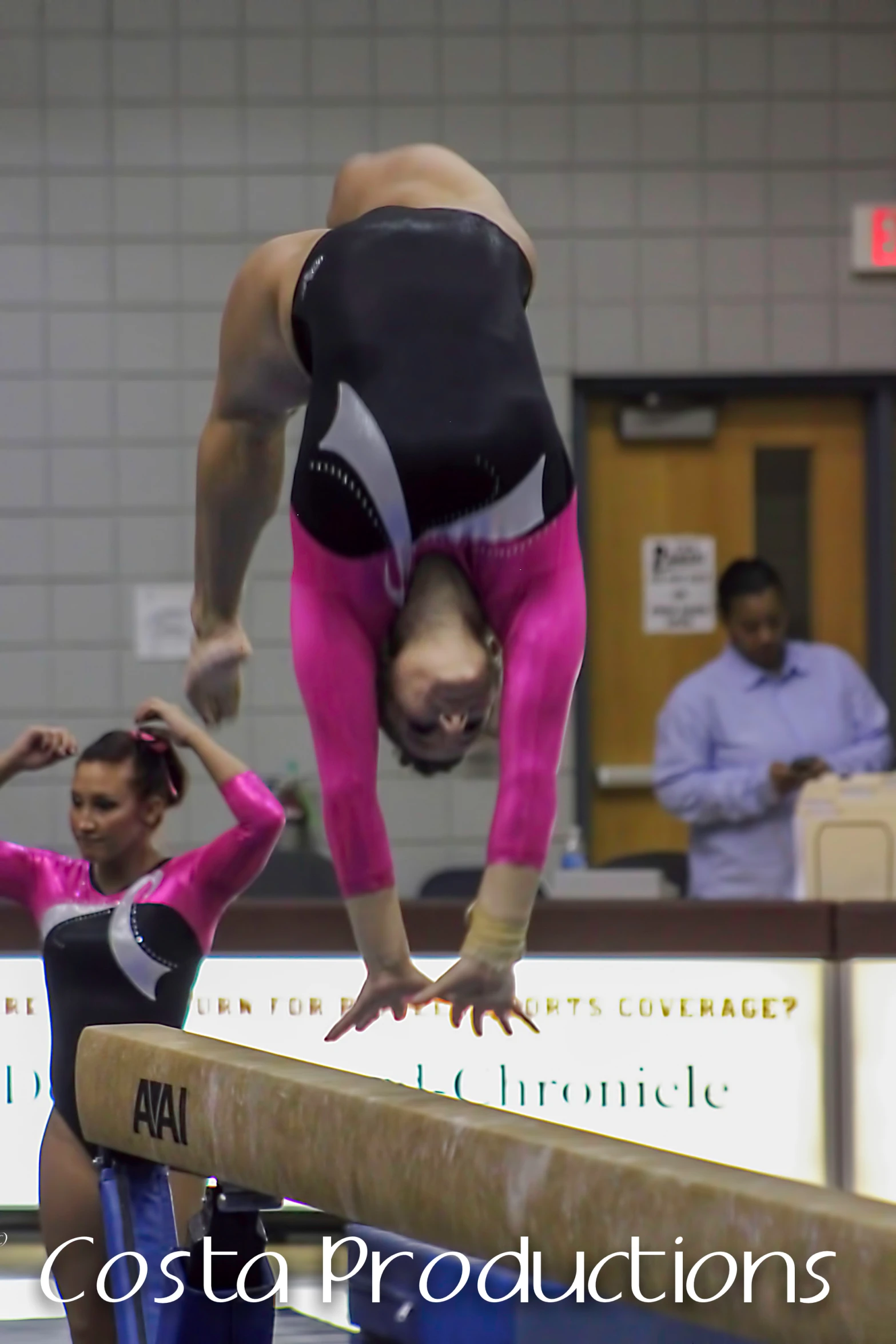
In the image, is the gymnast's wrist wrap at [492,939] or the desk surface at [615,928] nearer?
the gymnast's wrist wrap at [492,939]

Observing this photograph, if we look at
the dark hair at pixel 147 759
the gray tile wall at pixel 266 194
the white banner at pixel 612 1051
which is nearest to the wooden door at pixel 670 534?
the gray tile wall at pixel 266 194

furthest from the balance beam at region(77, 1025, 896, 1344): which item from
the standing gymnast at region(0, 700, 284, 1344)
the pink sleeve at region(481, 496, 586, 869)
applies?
the standing gymnast at region(0, 700, 284, 1344)

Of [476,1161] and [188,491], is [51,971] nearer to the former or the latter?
[476,1161]

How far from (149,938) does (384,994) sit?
1169mm

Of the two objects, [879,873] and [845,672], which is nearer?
[879,873]

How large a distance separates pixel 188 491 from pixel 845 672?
2245 mm

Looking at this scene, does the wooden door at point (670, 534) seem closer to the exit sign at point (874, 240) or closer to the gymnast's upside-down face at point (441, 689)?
the exit sign at point (874, 240)

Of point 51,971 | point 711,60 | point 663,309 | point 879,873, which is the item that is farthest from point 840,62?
point 51,971

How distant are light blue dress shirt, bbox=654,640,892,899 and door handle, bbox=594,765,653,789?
859 mm

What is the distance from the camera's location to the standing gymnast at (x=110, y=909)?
11.0 feet

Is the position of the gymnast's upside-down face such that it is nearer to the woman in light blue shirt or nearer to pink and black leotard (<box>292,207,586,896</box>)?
pink and black leotard (<box>292,207,586,896</box>)

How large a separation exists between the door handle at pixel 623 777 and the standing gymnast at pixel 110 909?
282 cm

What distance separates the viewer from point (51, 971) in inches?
137

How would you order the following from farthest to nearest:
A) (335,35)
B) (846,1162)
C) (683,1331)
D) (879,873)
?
1. (335,35)
2. (879,873)
3. (846,1162)
4. (683,1331)
